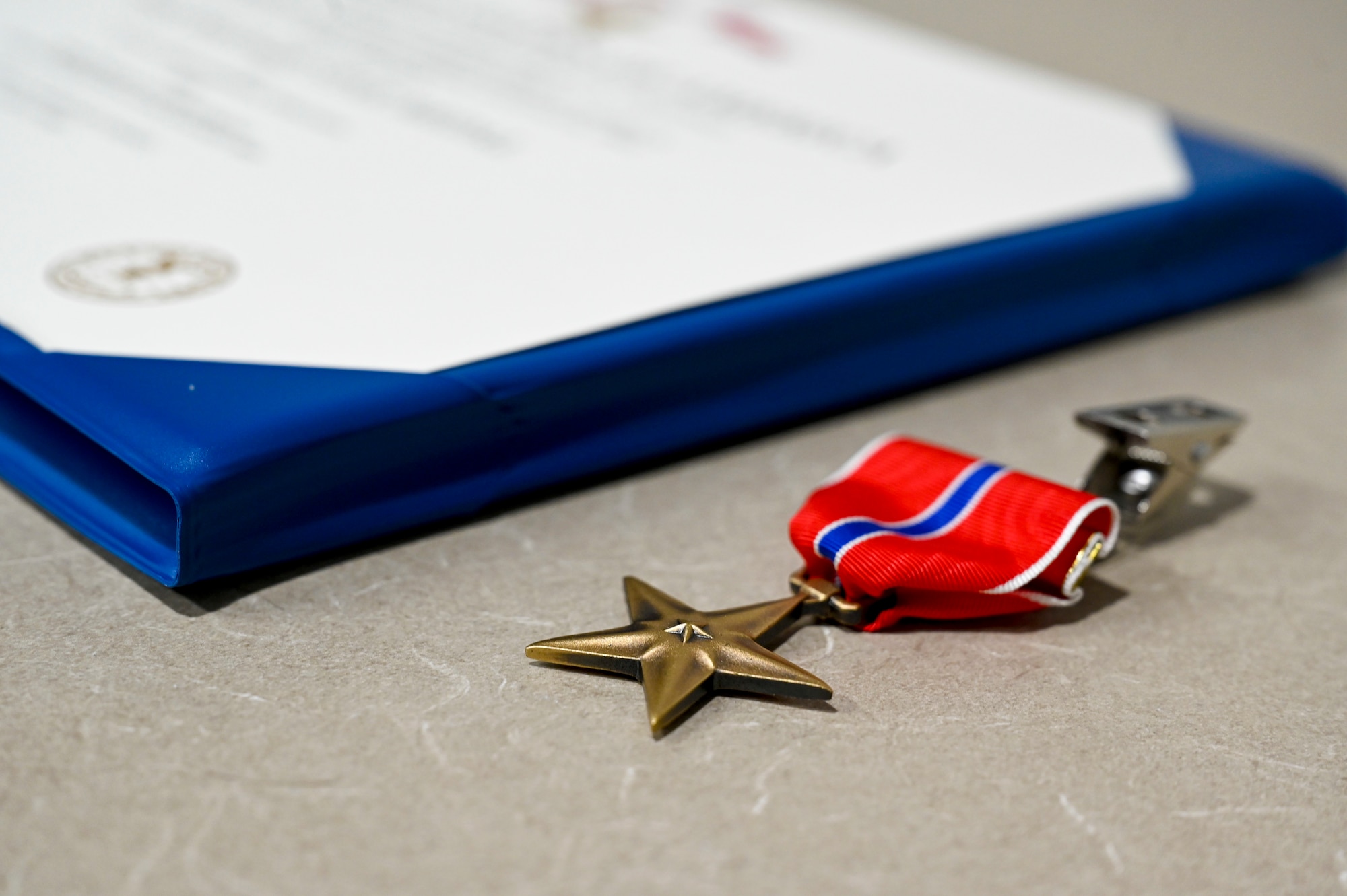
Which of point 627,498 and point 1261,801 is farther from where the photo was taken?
point 627,498

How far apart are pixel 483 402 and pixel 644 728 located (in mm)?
288

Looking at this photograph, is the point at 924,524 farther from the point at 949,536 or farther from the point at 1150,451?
the point at 1150,451

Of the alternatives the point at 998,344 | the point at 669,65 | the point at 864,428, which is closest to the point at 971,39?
the point at 669,65

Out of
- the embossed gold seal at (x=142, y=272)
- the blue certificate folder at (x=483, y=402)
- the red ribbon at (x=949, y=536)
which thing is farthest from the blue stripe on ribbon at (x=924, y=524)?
the embossed gold seal at (x=142, y=272)

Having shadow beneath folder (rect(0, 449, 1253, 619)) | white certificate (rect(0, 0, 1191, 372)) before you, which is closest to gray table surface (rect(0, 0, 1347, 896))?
shadow beneath folder (rect(0, 449, 1253, 619))

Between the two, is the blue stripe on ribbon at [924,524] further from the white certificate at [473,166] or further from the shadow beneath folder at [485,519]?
the white certificate at [473,166]

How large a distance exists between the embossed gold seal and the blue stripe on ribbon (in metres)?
0.51

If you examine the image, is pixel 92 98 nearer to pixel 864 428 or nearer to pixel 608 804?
pixel 864 428

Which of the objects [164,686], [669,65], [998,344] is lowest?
[164,686]

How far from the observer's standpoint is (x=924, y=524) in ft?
2.88

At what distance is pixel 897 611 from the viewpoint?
815 millimetres

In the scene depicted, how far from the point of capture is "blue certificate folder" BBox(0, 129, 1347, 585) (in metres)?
0.81

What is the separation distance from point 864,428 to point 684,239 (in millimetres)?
223

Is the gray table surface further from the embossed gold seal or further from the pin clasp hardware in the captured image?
the embossed gold seal
